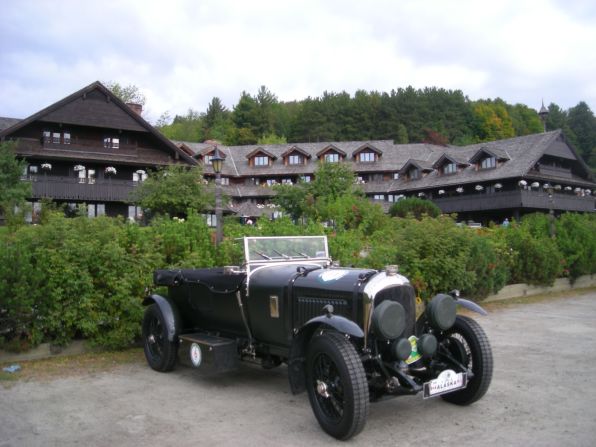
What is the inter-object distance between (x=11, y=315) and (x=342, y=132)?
236ft

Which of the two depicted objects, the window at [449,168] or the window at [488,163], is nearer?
the window at [488,163]

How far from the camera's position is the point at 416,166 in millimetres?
49812

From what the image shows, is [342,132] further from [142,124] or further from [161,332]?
[161,332]

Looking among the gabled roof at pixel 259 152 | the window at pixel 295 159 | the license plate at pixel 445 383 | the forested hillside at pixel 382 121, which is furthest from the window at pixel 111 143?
the forested hillside at pixel 382 121

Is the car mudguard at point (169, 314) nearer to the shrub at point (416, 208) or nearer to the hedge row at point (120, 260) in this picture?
the hedge row at point (120, 260)

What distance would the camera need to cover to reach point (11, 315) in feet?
24.0

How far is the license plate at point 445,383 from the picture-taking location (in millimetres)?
4930

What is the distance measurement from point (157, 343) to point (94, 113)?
29.7 metres

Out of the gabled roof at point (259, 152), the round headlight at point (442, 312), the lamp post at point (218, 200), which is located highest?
the gabled roof at point (259, 152)

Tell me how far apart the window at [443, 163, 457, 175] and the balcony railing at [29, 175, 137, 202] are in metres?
26.5

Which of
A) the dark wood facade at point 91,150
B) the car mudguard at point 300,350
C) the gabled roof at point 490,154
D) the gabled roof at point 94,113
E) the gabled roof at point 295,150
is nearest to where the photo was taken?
the car mudguard at point 300,350

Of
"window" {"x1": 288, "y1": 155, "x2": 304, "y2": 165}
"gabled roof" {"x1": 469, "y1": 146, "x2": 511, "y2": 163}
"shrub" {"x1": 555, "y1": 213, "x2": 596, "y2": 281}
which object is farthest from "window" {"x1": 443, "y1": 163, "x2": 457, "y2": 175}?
"shrub" {"x1": 555, "y1": 213, "x2": 596, "y2": 281}

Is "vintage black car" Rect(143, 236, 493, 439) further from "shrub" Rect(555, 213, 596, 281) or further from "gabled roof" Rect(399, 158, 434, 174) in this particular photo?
"gabled roof" Rect(399, 158, 434, 174)

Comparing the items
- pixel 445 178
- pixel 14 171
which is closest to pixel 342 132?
pixel 445 178
